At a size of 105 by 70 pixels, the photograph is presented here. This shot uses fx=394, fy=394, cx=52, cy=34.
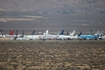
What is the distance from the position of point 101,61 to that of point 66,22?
141844 mm

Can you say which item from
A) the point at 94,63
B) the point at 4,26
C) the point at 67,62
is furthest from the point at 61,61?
the point at 4,26

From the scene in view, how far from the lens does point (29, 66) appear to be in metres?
40.0

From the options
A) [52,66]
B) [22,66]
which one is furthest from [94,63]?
[22,66]

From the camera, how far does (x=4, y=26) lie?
169 metres

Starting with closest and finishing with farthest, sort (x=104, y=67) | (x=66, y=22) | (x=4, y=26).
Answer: (x=104, y=67) < (x=4, y=26) < (x=66, y=22)

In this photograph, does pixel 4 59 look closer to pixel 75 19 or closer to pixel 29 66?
pixel 29 66

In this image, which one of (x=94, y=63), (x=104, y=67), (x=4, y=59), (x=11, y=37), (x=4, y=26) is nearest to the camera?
(x=104, y=67)

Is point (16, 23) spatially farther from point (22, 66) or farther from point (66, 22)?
point (22, 66)

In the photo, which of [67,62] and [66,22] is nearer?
[67,62]

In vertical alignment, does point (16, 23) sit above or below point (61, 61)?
above

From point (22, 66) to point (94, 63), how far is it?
810 cm

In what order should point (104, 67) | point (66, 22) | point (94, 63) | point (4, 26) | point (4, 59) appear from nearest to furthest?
1. point (104, 67)
2. point (94, 63)
3. point (4, 59)
4. point (4, 26)
5. point (66, 22)

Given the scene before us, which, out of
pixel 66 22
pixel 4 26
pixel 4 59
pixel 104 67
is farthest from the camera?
pixel 66 22

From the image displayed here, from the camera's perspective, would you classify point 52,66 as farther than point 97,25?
No
